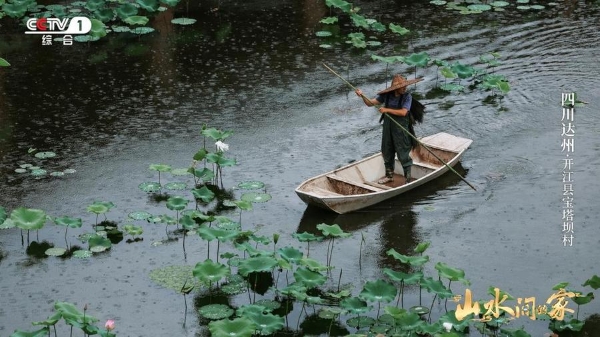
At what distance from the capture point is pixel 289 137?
13.4m

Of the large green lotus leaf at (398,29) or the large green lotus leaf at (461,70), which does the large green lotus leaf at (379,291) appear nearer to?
the large green lotus leaf at (461,70)

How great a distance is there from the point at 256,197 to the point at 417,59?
468 cm

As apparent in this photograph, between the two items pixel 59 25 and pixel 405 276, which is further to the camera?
pixel 59 25

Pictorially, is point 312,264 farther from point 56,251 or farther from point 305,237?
point 56,251

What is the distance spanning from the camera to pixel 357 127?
13.7 m

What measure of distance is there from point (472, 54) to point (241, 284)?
7995mm

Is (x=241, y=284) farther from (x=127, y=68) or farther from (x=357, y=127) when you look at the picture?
(x=127, y=68)

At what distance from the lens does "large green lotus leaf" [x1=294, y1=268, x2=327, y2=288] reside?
917cm

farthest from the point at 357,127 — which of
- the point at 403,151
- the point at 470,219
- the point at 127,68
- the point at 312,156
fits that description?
the point at 127,68

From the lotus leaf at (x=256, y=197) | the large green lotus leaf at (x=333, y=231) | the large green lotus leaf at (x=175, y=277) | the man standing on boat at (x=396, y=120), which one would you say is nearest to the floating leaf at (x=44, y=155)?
the lotus leaf at (x=256, y=197)

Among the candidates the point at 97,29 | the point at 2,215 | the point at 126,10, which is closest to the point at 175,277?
the point at 2,215

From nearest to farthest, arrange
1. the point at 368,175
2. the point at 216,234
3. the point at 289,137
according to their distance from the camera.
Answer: the point at 216,234, the point at 368,175, the point at 289,137

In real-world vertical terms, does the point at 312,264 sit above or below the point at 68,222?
above

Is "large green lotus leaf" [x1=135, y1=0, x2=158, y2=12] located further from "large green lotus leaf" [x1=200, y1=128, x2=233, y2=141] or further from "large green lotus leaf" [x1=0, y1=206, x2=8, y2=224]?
"large green lotus leaf" [x1=0, y1=206, x2=8, y2=224]
